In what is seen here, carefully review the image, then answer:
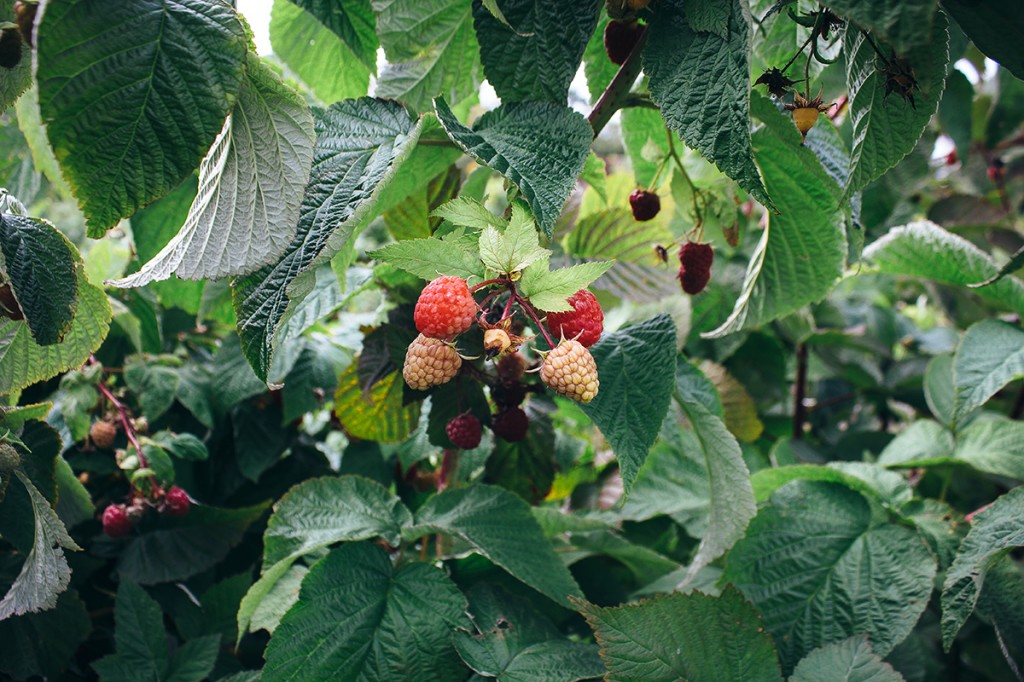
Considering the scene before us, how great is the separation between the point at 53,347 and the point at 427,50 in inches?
16.6

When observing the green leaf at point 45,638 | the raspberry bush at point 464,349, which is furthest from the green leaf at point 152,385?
the green leaf at point 45,638

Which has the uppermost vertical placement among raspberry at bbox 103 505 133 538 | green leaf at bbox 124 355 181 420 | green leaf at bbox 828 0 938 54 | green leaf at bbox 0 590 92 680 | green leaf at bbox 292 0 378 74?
green leaf at bbox 828 0 938 54

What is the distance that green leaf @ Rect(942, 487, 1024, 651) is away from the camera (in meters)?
0.64

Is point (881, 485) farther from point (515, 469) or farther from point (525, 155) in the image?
point (525, 155)

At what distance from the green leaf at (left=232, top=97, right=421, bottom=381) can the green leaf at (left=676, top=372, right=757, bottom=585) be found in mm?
351

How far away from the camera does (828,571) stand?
0.79 metres

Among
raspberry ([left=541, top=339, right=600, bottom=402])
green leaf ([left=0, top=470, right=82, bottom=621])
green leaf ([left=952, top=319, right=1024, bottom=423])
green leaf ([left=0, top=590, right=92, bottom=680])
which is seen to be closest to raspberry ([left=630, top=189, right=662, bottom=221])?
raspberry ([left=541, top=339, right=600, bottom=402])

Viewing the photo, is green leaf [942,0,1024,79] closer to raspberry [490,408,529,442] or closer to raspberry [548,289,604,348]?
raspberry [548,289,604,348]

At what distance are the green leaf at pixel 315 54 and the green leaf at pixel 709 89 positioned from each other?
0.34m

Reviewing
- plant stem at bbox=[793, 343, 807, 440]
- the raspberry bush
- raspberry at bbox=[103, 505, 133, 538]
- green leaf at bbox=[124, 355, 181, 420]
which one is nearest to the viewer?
the raspberry bush

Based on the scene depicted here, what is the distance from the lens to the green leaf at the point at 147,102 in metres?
0.44

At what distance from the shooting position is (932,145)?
53.4 inches

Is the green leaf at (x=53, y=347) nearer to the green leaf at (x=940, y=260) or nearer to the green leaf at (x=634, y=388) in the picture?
the green leaf at (x=634, y=388)

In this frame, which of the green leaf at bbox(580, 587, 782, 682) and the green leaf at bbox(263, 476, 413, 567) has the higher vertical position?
the green leaf at bbox(580, 587, 782, 682)
